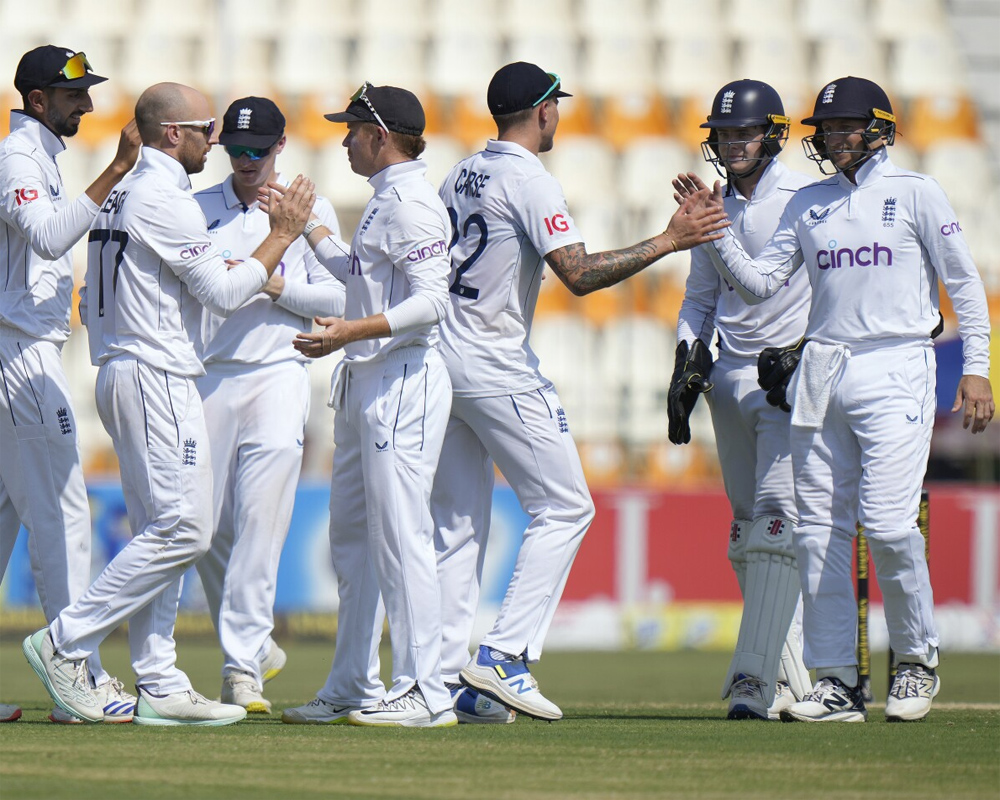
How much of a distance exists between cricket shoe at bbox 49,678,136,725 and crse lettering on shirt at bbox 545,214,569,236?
7.65 ft

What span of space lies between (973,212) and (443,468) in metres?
10.5

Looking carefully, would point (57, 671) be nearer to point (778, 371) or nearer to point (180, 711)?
point (180, 711)

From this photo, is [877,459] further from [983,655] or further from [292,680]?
[983,655]

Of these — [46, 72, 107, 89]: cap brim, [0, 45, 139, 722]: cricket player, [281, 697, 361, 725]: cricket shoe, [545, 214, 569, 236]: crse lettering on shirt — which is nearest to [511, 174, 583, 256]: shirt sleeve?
[545, 214, 569, 236]: crse lettering on shirt

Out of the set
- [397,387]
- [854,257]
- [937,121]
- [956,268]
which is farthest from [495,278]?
[937,121]

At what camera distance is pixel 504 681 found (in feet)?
18.5

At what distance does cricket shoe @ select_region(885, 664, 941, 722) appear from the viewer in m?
5.81

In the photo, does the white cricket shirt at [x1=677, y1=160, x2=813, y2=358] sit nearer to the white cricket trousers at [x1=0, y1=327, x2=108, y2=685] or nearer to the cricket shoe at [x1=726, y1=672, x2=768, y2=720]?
the cricket shoe at [x1=726, y1=672, x2=768, y2=720]

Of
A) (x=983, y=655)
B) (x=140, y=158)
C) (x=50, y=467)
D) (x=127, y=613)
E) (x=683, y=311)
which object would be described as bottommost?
(x=983, y=655)

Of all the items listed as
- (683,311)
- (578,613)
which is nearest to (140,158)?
(683,311)

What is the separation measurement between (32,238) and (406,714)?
2.21m

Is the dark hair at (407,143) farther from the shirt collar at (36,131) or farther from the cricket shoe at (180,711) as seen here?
the cricket shoe at (180,711)

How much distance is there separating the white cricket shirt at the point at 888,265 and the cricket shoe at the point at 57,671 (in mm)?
3034

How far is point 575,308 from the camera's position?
15141 mm
